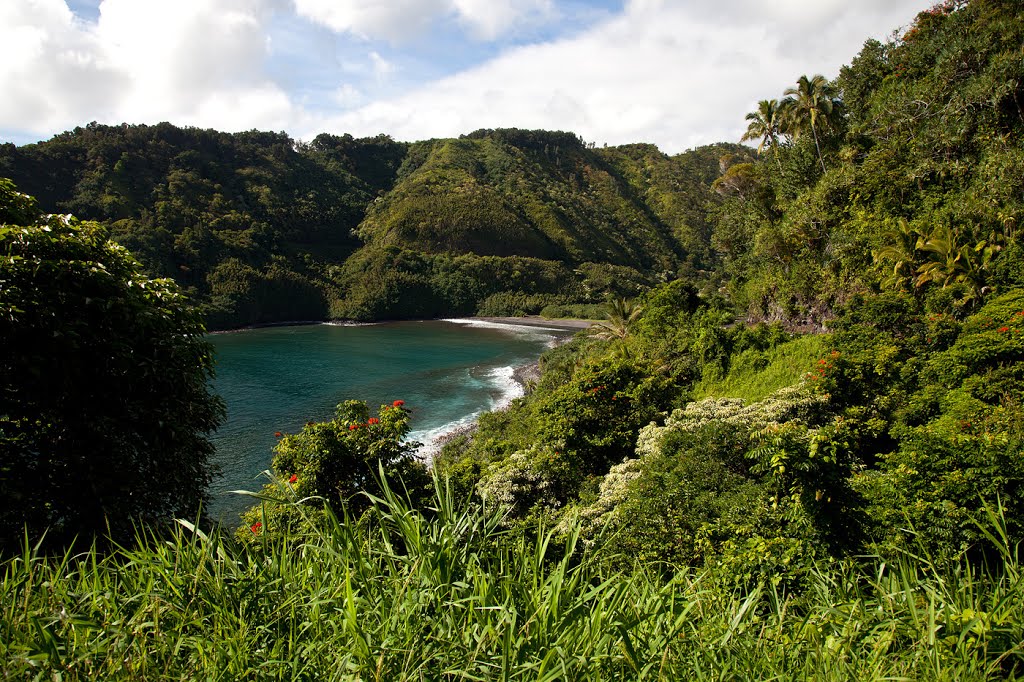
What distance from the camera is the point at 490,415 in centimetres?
2564

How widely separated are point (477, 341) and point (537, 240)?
51434mm

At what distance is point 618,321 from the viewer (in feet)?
96.4

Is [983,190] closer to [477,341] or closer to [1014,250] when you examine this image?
[1014,250]

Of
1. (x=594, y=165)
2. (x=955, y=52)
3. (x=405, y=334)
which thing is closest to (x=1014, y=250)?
(x=955, y=52)

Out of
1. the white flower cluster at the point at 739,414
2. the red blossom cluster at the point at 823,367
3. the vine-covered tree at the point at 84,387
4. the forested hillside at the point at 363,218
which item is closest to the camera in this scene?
the vine-covered tree at the point at 84,387

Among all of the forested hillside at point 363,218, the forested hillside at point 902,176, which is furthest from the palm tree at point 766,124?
the forested hillside at point 363,218

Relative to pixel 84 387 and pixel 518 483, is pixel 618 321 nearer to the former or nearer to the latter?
pixel 518 483

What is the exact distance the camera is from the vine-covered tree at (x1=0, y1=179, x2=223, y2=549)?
6.09 meters

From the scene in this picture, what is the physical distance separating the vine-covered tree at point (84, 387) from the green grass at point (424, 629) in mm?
3874

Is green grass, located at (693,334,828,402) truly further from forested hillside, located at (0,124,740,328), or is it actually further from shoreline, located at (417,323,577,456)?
forested hillside, located at (0,124,740,328)

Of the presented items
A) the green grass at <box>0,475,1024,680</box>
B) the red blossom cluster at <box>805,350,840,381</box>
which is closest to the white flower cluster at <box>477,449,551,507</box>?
the red blossom cluster at <box>805,350,840,381</box>

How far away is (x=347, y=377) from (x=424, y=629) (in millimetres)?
42348

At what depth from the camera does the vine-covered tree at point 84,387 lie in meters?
6.09

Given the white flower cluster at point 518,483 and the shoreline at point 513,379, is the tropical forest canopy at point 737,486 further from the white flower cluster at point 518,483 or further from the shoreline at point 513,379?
the shoreline at point 513,379
